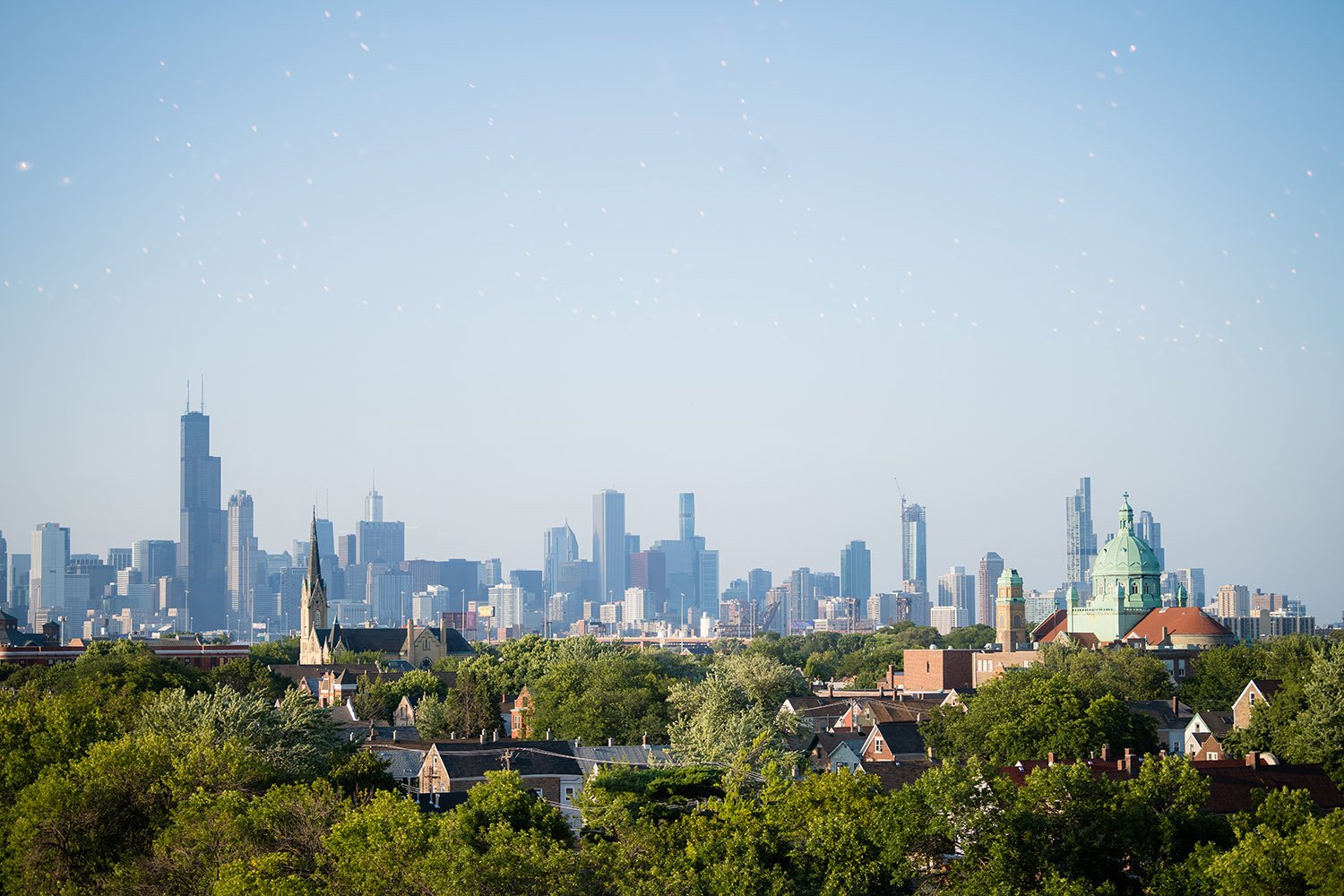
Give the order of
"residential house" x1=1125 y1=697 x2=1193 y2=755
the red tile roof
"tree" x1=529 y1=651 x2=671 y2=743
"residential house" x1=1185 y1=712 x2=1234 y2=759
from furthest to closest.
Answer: the red tile roof < "residential house" x1=1125 y1=697 x2=1193 y2=755 < "tree" x1=529 y1=651 x2=671 y2=743 < "residential house" x1=1185 y1=712 x2=1234 y2=759

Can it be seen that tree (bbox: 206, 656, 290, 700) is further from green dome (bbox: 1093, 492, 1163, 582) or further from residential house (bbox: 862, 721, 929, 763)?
green dome (bbox: 1093, 492, 1163, 582)

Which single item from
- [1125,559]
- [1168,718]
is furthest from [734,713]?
[1125,559]

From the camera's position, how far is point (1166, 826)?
137 feet

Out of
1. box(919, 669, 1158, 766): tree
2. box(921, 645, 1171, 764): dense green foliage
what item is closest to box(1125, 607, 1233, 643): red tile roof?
box(921, 645, 1171, 764): dense green foliage

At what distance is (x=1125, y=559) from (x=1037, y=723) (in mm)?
102781

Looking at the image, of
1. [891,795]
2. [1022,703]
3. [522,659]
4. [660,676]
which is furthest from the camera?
[522,659]

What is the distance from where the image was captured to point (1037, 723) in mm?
72000

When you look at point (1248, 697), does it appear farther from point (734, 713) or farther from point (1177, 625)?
point (1177, 625)

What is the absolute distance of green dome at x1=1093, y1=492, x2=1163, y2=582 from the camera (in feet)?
557

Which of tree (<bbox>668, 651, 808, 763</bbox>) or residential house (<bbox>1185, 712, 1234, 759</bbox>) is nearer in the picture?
tree (<bbox>668, 651, 808, 763</bbox>)

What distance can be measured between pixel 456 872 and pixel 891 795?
37.4 feet

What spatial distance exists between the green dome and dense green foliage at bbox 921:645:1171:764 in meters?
76.7

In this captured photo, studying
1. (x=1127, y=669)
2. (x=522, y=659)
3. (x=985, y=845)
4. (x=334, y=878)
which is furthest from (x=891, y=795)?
(x=522, y=659)

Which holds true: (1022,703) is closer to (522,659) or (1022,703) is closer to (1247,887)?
(1247,887)
